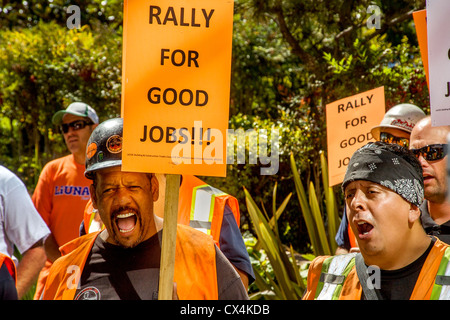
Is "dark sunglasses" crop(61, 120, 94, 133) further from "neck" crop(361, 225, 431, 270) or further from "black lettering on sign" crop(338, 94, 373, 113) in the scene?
"neck" crop(361, 225, 431, 270)

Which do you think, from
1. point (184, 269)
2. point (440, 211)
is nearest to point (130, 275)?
point (184, 269)

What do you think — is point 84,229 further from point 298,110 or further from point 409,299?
point 298,110

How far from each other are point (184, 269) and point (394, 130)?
2.09 metres

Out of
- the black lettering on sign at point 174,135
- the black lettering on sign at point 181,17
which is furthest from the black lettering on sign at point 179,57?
the black lettering on sign at point 174,135

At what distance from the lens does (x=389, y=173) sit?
2.35 meters

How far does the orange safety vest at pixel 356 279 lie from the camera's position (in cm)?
221

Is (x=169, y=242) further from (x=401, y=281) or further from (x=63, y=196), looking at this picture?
(x=63, y=196)

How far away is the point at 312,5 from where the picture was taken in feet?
24.3

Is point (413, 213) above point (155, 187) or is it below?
below

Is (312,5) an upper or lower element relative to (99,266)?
upper

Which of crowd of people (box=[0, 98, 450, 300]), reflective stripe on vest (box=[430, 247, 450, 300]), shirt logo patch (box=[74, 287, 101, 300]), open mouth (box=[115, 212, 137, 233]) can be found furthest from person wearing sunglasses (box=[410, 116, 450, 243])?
shirt logo patch (box=[74, 287, 101, 300])

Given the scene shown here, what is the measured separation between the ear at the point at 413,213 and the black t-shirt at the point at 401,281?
119 mm
